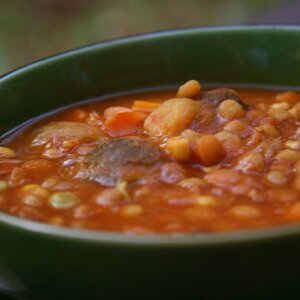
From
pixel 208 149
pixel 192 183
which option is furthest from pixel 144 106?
pixel 192 183

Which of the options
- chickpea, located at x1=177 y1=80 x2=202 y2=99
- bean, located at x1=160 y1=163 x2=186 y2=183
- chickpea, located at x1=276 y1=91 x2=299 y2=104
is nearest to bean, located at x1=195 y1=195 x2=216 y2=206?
bean, located at x1=160 y1=163 x2=186 y2=183

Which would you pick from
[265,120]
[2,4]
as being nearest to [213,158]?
[265,120]

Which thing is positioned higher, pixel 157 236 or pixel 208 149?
pixel 157 236

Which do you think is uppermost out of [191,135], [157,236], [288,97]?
[157,236]

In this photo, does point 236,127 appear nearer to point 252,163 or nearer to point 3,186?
point 252,163

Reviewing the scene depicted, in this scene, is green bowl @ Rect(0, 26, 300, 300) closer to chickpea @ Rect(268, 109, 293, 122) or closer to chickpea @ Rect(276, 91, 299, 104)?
chickpea @ Rect(268, 109, 293, 122)

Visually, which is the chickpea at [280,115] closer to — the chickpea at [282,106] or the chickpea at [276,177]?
the chickpea at [282,106]

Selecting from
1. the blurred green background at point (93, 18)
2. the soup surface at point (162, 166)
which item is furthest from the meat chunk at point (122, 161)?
the blurred green background at point (93, 18)
